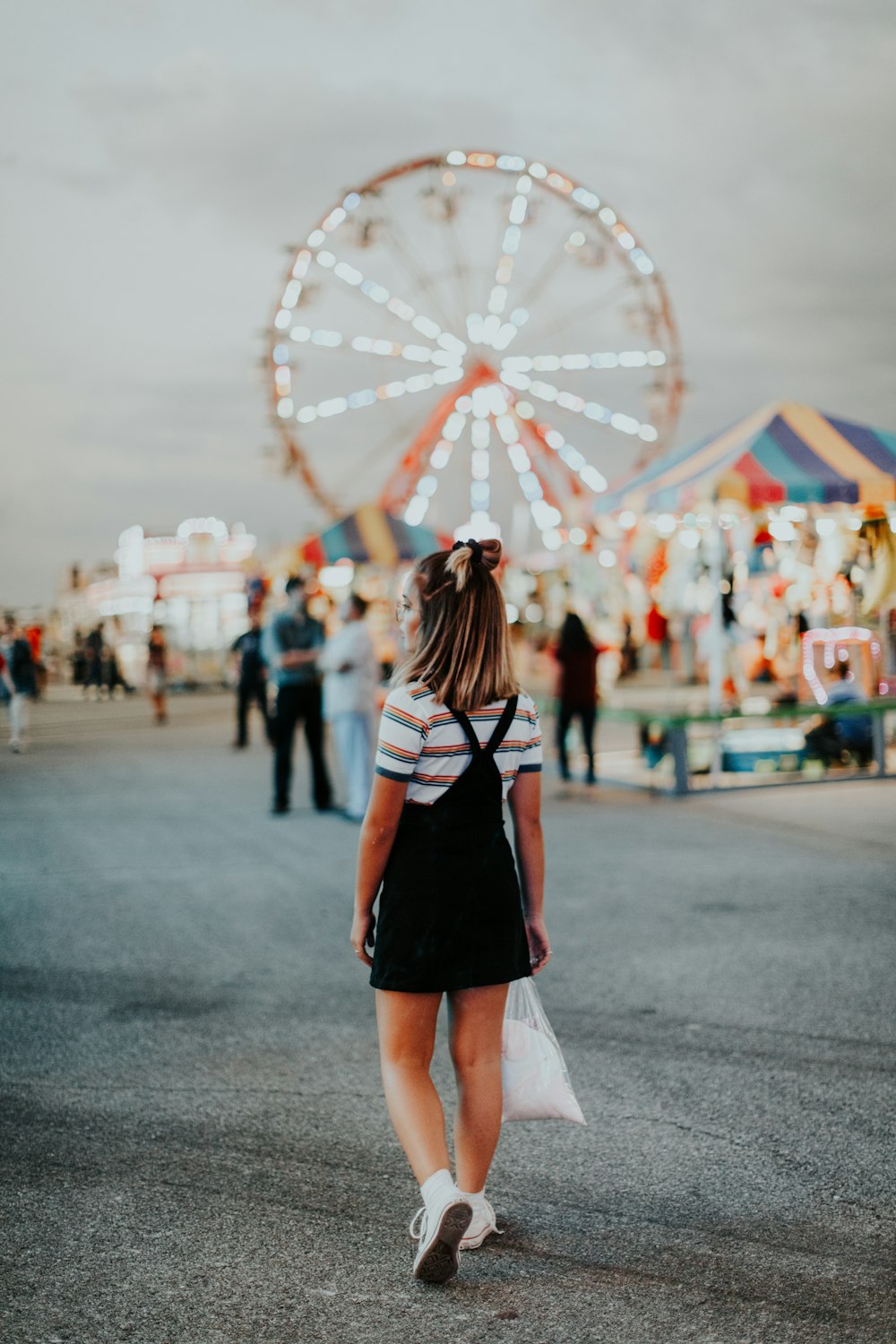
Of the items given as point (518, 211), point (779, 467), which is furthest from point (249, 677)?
point (518, 211)

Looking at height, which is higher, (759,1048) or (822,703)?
(822,703)

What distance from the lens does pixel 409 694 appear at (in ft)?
9.83

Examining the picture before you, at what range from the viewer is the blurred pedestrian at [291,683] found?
10.8 metres

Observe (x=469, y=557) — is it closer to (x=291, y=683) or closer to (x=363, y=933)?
(x=363, y=933)

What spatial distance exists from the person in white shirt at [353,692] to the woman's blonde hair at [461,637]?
22.9 ft

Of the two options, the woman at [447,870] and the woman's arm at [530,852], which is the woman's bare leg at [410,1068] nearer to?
the woman at [447,870]

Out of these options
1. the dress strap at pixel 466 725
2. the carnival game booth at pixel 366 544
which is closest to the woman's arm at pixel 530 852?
the dress strap at pixel 466 725

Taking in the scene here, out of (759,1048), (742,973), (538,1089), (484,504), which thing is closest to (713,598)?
(742,973)

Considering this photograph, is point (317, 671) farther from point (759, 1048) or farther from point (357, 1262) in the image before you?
point (357, 1262)

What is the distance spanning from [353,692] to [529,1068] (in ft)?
23.3

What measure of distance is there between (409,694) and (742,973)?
3.24m

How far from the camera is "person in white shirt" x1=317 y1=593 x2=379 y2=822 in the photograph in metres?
10.2

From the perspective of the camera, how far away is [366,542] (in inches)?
742

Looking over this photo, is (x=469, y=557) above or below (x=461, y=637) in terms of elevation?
above
